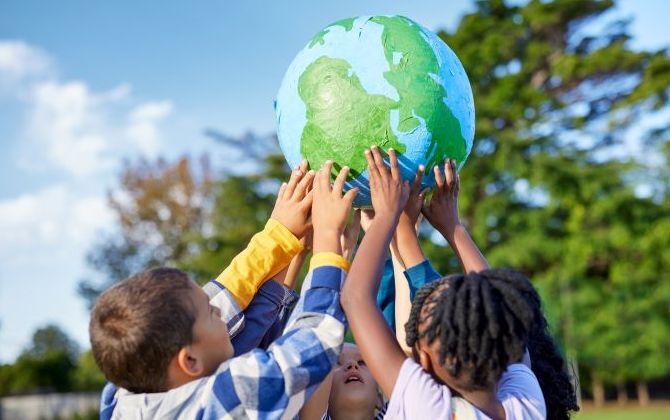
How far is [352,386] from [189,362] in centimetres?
88

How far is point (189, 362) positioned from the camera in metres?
2.33

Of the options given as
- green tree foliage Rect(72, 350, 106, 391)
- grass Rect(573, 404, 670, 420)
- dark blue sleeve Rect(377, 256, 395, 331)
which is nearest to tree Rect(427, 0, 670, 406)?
grass Rect(573, 404, 670, 420)

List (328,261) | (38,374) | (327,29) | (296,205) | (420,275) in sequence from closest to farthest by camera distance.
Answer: (328,261)
(296,205)
(420,275)
(327,29)
(38,374)

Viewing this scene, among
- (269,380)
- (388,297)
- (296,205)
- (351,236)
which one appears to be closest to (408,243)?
(351,236)

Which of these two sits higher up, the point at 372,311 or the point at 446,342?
the point at 372,311

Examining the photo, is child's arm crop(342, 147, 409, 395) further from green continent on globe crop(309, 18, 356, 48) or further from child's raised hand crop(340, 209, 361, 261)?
green continent on globe crop(309, 18, 356, 48)

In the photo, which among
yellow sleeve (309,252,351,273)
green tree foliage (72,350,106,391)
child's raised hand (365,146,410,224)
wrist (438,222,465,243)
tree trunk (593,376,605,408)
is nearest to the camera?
yellow sleeve (309,252,351,273)

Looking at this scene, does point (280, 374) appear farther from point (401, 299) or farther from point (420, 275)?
point (401, 299)

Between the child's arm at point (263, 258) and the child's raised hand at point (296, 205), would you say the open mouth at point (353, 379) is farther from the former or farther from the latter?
the child's raised hand at point (296, 205)

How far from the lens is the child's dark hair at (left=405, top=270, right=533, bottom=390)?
2.30m

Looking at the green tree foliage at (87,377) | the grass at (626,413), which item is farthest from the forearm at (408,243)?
the green tree foliage at (87,377)

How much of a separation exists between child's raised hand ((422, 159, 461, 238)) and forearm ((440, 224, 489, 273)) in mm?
15

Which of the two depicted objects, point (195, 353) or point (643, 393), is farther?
point (643, 393)

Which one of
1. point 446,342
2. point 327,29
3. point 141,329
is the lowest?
point 446,342
